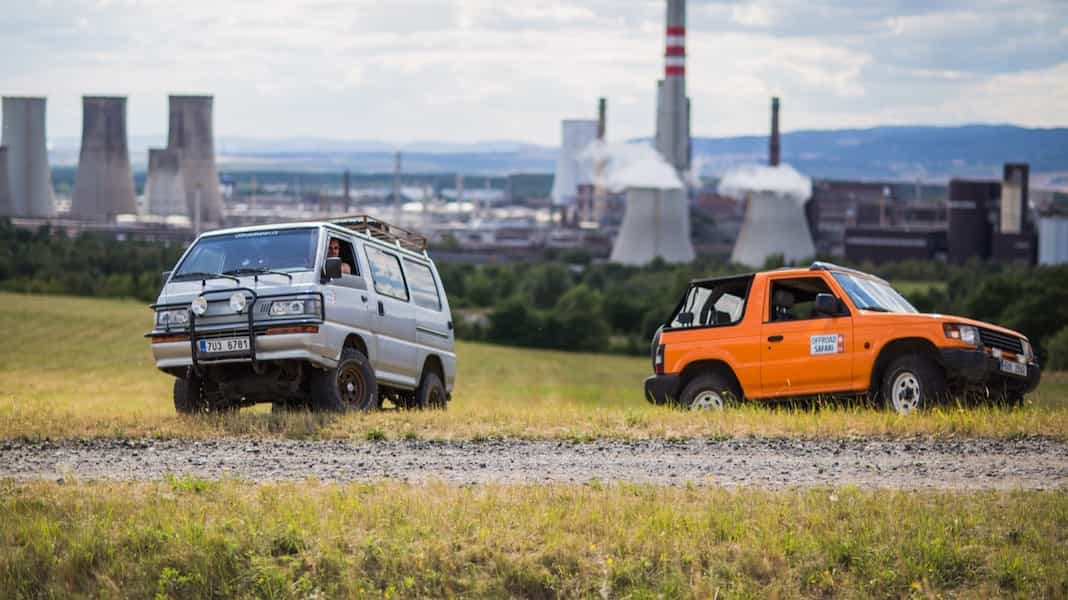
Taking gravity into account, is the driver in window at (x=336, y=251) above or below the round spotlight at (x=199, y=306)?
above

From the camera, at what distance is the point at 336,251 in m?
14.5

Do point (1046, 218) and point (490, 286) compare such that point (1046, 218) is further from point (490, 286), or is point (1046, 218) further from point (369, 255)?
point (369, 255)

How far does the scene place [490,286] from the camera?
87.6 m

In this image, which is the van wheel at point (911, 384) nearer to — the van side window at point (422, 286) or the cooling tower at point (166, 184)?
the van side window at point (422, 286)

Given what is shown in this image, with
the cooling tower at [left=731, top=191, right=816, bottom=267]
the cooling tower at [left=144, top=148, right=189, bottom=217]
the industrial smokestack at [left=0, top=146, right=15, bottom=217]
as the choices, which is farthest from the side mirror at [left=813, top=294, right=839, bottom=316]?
the cooling tower at [left=144, top=148, right=189, bottom=217]

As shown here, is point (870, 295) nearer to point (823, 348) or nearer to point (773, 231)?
point (823, 348)

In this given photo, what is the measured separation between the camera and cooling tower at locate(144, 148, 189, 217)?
135750mm

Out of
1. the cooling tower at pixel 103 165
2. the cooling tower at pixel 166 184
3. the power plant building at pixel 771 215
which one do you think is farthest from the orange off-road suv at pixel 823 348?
the cooling tower at pixel 166 184

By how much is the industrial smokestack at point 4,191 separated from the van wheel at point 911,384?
122299 mm

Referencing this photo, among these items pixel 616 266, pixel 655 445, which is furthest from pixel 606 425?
pixel 616 266

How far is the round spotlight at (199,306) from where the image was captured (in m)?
13.6

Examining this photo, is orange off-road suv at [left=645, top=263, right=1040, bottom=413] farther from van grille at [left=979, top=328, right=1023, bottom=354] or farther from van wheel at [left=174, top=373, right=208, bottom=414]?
van wheel at [left=174, top=373, right=208, bottom=414]

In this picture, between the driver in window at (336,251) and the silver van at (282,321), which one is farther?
the driver in window at (336,251)

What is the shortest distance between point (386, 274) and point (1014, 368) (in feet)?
18.9
